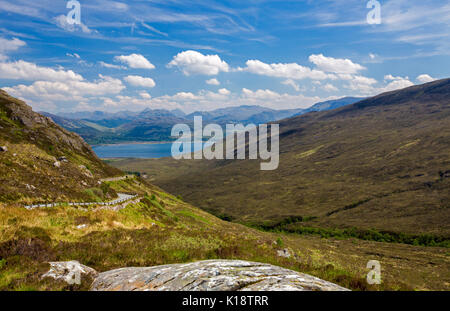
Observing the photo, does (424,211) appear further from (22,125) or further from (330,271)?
(22,125)

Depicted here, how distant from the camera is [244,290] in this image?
6.54 meters

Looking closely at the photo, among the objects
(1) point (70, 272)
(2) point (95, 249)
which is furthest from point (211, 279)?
(2) point (95, 249)

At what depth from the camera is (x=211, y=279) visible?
7.22 meters

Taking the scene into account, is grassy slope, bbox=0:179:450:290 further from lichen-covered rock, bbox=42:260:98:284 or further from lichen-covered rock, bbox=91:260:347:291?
lichen-covered rock, bbox=91:260:347:291

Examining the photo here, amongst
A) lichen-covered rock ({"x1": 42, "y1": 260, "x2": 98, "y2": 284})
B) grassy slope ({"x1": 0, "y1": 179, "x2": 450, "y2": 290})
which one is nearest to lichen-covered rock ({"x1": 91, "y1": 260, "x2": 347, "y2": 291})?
lichen-covered rock ({"x1": 42, "y1": 260, "x2": 98, "y2": 284})

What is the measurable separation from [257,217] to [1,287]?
14500 cm

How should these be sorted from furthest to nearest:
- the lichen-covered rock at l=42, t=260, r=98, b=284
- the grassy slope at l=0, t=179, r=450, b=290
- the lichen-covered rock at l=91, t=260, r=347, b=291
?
the grassy slope at l=0, t=179, r=450, b=290 < the lichen-covered rock at l=42, t=260, r=98, b=284 < the lichen-covered rock at l=91, t=260, r=347, b=291

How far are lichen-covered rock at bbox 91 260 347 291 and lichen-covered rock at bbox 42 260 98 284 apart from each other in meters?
0.43

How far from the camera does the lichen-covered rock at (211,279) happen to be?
6766 mm

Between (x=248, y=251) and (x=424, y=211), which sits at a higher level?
(x=248, y=251)

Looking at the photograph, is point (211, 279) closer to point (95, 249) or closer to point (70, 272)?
point (70, 272)

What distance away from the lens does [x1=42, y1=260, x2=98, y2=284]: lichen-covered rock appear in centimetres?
812
